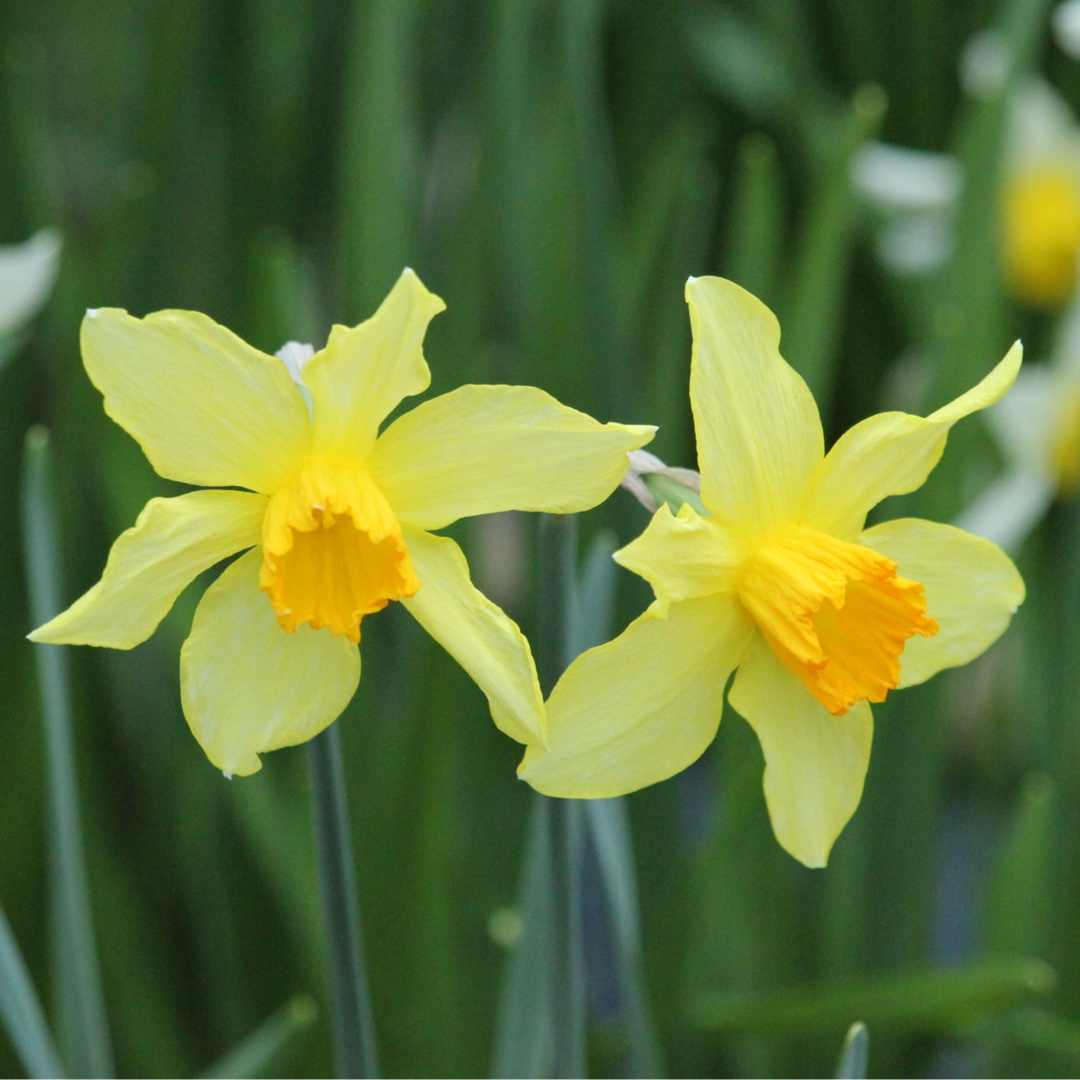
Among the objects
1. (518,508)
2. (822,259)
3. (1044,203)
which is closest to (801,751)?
(518,508)

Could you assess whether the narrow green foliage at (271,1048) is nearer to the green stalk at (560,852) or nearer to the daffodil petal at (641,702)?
the green stalk at (560,852)

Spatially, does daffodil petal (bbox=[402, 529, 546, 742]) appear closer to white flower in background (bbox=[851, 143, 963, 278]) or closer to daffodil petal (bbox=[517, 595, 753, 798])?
daffodil petal (bbox=[517, 595, 753, 798])

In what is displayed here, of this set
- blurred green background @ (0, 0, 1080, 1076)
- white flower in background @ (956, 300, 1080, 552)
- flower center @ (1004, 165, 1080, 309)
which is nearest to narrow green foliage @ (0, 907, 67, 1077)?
blurred green background @ (0, 0, 1080, 1076)

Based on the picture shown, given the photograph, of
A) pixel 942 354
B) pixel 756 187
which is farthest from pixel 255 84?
pixel 942 354

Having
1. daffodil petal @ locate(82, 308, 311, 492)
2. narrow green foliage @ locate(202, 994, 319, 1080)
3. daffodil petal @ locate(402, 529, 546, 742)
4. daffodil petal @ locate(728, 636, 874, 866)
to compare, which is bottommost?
narrow green foliage @ locate(202, 994, 319, 1080)

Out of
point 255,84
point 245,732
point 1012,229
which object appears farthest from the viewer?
point 1012,229

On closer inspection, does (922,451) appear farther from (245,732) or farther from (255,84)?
(255,84)
